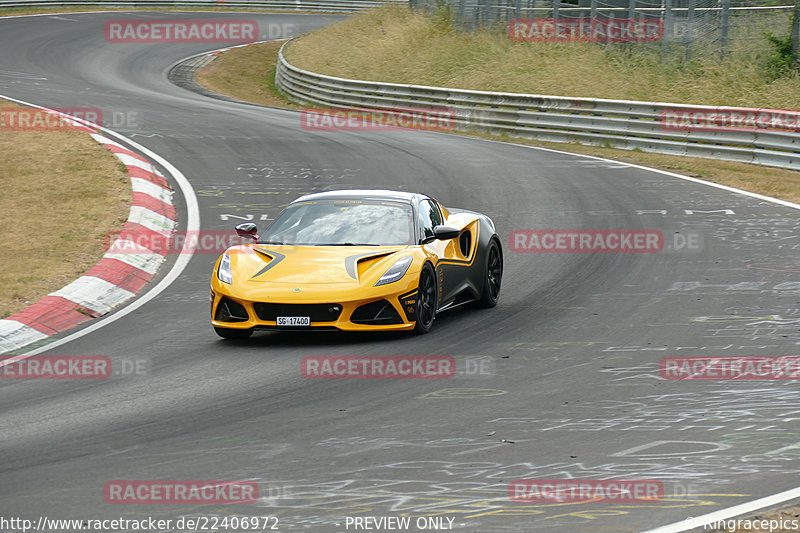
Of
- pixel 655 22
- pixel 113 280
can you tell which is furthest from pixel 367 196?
pixel 655 22

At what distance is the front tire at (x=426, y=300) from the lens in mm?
9758

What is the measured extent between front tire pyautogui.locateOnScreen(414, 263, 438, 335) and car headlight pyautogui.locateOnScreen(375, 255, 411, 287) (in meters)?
0.16

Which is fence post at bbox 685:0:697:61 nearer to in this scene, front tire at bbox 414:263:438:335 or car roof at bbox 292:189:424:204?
car roof at bbox 292:189:424:204

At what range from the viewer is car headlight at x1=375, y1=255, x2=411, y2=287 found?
31.7 feet

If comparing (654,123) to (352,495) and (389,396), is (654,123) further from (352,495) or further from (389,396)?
(352,495)

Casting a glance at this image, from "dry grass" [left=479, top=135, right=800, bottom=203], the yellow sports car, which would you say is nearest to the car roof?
the yellow sports car

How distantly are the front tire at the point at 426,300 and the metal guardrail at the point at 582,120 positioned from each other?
12.3 meters

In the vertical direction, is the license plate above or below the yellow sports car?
below

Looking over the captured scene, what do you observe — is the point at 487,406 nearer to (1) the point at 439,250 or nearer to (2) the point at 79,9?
(1) the point at 439,250

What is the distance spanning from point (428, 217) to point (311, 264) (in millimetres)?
1668

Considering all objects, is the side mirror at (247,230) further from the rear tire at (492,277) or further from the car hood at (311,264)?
the rear tire at (492,277)

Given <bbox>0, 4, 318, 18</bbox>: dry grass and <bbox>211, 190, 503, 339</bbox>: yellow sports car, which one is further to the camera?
<bbox>0, 4, 318, 18</bbox>: dry grass


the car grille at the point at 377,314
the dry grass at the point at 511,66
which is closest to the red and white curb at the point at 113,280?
the car grille at the point at 377,314

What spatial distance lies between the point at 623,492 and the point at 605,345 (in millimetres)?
3700
